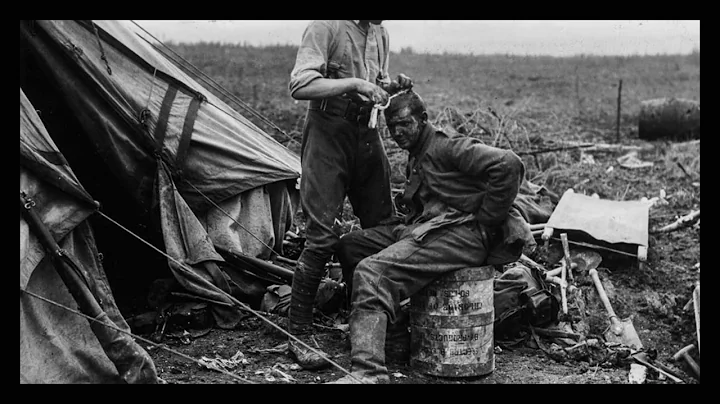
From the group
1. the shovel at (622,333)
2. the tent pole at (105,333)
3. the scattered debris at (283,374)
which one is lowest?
the shovel at (622,333)

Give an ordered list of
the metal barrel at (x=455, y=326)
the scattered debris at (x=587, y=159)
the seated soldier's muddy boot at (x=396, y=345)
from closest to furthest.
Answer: the metal barrel at (x=455, y=326), the seated soldier's muddy boot at (x=396, y=345), the scattered debris at (x=587, y=159)

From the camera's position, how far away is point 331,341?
A: 16.4 feet

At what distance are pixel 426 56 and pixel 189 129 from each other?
22.0 m

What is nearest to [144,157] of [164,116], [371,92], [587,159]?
[164,116]

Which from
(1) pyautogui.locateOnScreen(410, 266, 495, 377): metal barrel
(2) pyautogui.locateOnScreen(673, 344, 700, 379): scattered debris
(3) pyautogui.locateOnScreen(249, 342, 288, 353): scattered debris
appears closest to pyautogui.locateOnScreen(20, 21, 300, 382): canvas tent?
(3) pyautogui.locateOnScreen(249, 342, 288, 353): scattered debris

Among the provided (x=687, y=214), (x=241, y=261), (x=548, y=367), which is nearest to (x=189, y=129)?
(x=241, y=261)

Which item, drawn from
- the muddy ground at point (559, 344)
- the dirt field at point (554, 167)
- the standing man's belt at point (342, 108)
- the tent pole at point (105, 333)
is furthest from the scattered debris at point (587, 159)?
the tent pole at point (105, 333)

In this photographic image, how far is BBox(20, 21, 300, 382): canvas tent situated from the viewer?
4516mm

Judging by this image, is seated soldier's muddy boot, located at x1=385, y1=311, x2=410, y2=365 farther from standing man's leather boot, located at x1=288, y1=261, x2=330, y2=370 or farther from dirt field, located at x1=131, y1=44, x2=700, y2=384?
standing man's leather boot, located at x1=288, y1=261, x2=330, y2=370

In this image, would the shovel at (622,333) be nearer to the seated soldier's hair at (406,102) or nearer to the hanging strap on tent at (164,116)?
the seated soldier's hair at (406,102)

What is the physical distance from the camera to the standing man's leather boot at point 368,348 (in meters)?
4.20

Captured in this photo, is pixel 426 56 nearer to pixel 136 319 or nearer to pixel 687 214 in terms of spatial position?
pixel 687 214

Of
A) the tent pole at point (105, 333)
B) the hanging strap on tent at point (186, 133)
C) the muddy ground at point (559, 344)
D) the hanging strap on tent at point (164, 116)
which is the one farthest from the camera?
the hanging strap on tent at point (186, 133)

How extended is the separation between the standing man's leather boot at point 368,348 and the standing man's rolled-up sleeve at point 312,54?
144 centimetres
